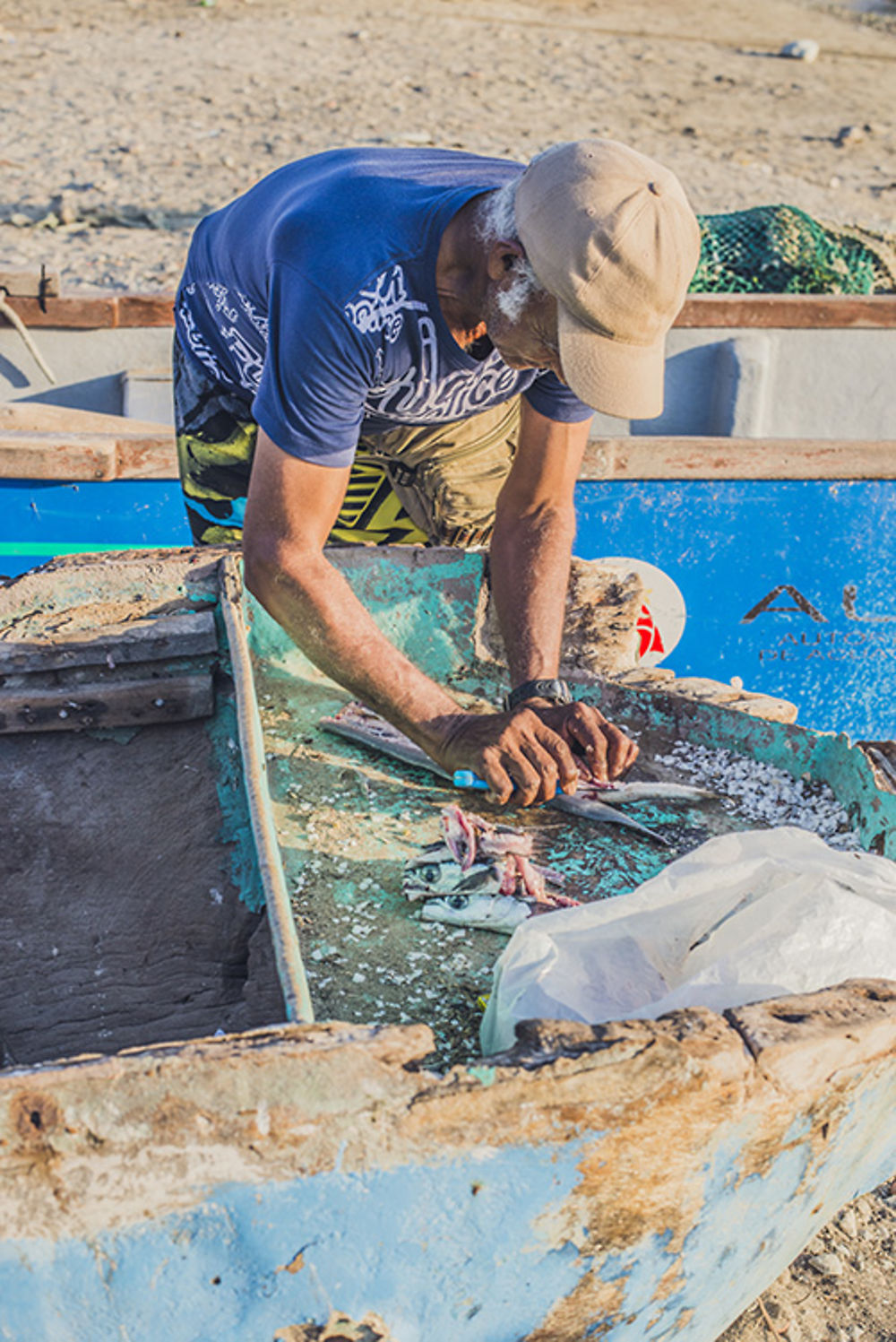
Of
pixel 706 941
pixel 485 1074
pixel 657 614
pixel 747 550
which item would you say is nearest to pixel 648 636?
pixel 657 614

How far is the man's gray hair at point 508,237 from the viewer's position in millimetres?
1950

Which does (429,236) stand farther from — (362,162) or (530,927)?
(530,927)

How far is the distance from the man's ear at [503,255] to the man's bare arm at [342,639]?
1.45ft

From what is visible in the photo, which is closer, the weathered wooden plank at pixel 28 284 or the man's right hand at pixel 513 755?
the man's right hand at pixel 513 755

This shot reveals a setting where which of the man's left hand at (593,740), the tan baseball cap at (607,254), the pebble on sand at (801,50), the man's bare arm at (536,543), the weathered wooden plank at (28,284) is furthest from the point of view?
the pebble on sand at (801,50)

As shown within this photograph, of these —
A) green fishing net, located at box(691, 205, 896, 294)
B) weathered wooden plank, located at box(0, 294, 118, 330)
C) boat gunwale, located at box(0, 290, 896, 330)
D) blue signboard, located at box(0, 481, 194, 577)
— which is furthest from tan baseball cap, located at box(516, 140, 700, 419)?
green fishing net, located at box(691, 205, 896, 294)

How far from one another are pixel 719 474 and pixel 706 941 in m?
2.41

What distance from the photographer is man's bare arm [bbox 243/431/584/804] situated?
2055mm

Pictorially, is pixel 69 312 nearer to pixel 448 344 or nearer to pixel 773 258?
pixel 448 344

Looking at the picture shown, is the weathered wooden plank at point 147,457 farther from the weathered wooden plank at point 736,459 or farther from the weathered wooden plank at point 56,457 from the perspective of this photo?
the weathered wooden plank at point 736,459

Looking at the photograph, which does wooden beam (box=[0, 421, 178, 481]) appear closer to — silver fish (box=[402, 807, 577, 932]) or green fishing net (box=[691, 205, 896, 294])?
silver fish (box=[402, 807, 577, 932])

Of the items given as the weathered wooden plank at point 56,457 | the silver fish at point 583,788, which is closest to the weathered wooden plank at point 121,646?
the silver fish at point 583,788

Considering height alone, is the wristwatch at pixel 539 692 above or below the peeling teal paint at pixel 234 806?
above

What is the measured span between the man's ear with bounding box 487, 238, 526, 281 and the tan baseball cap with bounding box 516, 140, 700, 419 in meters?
0.03
